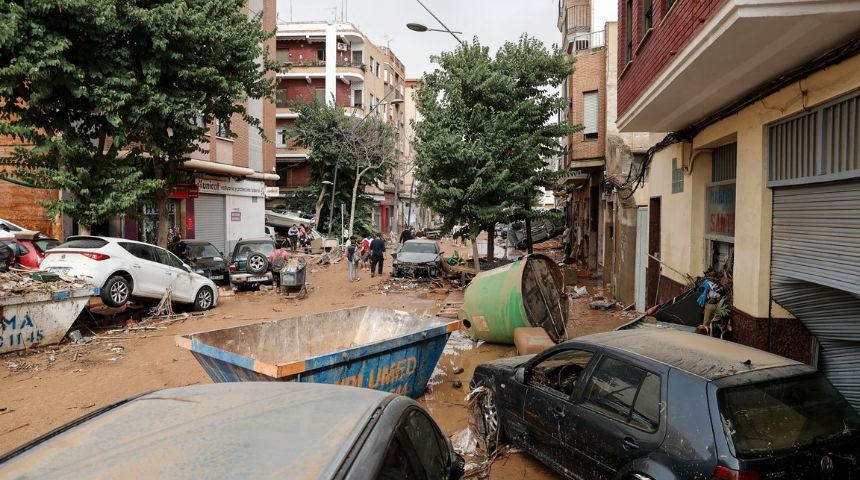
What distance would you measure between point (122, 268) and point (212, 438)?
10.9 metres

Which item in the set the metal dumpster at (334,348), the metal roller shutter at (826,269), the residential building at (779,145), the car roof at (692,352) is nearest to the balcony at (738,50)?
the residential building at (779,145)

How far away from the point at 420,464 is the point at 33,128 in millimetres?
14213

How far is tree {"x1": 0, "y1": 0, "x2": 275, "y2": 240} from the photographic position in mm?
11508

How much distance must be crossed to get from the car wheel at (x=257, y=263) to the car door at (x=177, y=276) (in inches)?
142

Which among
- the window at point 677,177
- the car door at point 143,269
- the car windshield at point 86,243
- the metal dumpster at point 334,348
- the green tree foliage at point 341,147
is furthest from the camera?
the green tree foliage at point 341,147

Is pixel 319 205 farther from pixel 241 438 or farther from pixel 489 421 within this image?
pixel 241 438

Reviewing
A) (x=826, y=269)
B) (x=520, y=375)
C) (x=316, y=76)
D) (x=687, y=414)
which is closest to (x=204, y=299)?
(x=520, y=375)

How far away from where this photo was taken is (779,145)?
647cm

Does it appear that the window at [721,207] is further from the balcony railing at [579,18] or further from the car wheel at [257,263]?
the balcony railing at [579,18]

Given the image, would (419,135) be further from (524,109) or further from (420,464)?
(420,464)

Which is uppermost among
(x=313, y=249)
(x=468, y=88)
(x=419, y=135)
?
(x=468, y=88)

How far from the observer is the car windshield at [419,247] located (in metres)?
20.4

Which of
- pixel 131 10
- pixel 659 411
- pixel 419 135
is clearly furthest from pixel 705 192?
pixel 131 10

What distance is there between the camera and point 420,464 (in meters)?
2.71
